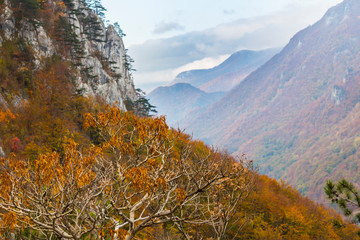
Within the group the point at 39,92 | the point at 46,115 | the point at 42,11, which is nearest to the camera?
the point at 46,115

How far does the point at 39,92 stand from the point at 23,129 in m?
7.29

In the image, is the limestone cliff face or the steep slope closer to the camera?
the steep slope

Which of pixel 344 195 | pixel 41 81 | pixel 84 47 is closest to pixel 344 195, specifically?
pixel 344 195

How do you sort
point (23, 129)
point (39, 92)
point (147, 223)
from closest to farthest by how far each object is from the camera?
point (147, 223), point (23, 129), point (39, 92)

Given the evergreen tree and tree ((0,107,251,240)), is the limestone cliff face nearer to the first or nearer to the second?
tree ((0,107,251,240))

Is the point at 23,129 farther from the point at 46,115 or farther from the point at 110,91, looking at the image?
the point at 110,91

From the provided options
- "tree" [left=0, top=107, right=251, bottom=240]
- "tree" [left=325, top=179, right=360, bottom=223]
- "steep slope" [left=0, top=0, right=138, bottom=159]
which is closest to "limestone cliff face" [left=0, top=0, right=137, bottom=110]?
"steep slope" [left=0, top=0, right=138, bottom=159]

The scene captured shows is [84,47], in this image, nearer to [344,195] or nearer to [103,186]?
[103,186]

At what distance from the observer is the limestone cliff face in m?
37.8

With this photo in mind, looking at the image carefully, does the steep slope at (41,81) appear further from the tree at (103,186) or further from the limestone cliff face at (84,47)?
the tree at (103,186)

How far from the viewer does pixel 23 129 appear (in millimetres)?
25562

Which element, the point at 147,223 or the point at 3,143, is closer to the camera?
the point at 147,223

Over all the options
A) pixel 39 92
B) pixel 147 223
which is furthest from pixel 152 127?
pixel 39 92

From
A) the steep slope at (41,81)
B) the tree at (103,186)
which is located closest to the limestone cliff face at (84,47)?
the steep slope at (41,81)
